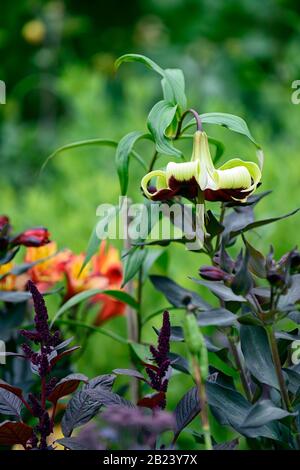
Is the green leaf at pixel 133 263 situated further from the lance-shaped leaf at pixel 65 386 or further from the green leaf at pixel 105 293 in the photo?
the lance-shaped leaf at pixel 65 386

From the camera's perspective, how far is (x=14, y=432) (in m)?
0.86

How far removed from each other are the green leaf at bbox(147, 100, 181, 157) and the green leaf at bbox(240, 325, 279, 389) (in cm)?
22

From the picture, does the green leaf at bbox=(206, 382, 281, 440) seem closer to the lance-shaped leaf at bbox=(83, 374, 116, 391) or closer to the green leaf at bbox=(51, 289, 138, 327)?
the lance-shaped leaf at bbox=(83, 374, 116, 391)

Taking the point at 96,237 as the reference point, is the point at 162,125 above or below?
above

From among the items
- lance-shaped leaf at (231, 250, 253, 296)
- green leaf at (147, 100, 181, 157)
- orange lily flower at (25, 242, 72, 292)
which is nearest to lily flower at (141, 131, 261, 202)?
green leaf at (147, 100, 181, 157)

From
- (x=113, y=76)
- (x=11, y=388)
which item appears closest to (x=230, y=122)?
(x=11, y=388)

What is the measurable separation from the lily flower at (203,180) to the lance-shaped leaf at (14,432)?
0.99 ft

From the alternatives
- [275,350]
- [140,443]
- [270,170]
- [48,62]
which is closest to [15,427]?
[140,443]

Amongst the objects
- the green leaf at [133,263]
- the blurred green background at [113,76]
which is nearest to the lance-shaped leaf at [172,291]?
the green leaf at [133,263]

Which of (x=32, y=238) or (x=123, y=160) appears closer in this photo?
(x=123, y=160)

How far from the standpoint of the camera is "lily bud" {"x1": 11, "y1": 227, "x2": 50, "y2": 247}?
1150mm

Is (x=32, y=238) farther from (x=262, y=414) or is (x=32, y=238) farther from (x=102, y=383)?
(x=262, y=414)

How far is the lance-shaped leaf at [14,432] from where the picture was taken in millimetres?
847

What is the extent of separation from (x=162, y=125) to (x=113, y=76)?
123 inches
